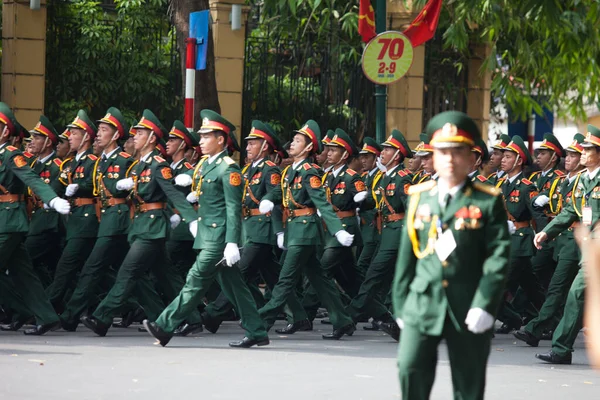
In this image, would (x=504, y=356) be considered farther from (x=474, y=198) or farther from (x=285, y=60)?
(x=285, y=60)

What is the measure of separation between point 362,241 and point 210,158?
10.5 feet

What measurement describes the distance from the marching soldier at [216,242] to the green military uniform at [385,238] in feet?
5.90

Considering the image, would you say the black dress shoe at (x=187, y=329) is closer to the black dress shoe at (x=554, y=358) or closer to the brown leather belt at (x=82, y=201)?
the brown leather belt at (x=82, y=201)

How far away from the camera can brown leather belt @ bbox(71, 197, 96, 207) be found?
12.1m

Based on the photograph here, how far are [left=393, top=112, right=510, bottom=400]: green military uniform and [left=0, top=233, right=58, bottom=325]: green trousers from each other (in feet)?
17.8

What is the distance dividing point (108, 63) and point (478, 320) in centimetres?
1315

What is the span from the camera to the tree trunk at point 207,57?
15633 mm

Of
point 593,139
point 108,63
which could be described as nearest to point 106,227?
point 593,139

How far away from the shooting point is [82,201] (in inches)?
A: 476

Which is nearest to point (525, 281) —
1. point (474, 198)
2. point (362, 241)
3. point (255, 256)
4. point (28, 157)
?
point (362, 241)

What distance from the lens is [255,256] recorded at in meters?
12.3

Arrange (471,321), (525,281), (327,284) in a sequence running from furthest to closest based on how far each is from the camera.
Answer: (525,281) → (327,284) → (471,321)

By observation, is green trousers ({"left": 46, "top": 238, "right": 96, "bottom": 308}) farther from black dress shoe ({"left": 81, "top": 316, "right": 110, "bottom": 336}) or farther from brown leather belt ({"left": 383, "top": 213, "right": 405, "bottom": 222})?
brown leather belt ({"left": 383, "top": 213, "right": 405, "bottom": 222})

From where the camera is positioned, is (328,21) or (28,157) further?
(328,21)
